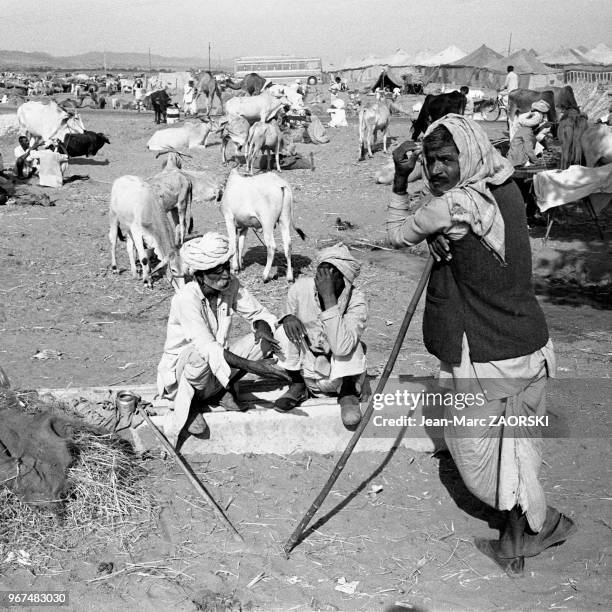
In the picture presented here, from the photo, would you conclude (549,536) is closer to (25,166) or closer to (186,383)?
(186,383)

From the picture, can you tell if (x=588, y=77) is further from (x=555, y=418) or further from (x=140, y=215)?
(x=555, y=418)

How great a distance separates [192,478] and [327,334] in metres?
1.04

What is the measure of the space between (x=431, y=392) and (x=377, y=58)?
171ft

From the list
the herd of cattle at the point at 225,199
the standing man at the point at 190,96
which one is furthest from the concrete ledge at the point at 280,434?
the standing man at the point at 190,96

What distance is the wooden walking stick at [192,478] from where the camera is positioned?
3.71 metres

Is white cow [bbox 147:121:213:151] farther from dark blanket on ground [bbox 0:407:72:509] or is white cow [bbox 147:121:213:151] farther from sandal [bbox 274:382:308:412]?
dark blanket on ground [bbox 0:407:72:509]

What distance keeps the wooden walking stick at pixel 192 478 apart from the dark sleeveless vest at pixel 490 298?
134 centimetres

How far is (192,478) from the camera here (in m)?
4.01

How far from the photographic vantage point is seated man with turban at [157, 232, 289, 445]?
13.6 ft

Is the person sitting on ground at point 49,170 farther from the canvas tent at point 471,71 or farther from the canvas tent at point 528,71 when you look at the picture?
the canvas tent at point 471,71

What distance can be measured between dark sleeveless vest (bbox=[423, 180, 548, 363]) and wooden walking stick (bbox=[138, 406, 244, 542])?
134 centimetres

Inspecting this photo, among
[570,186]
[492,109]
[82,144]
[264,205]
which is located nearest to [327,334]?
[264,205]

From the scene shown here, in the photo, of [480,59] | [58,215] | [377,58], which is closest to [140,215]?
[58,215]

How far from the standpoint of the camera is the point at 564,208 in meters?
11.0
